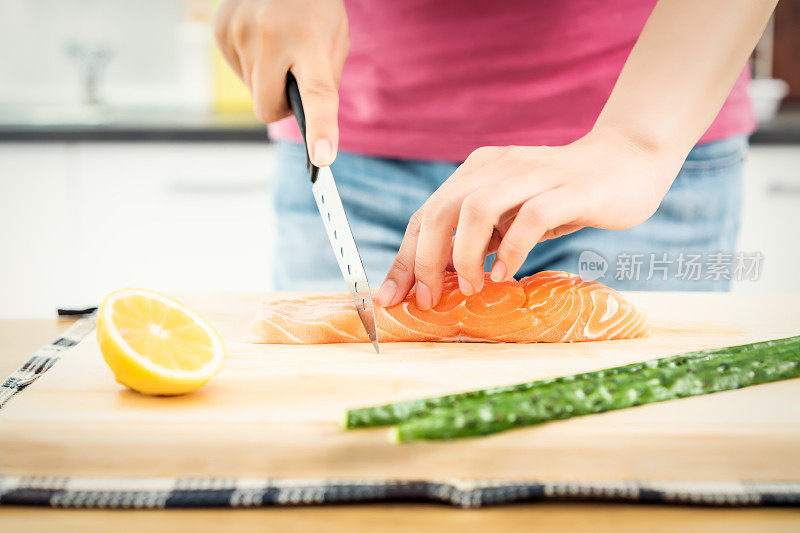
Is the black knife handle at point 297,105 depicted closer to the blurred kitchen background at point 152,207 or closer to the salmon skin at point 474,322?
the salmon skin at point 474,322

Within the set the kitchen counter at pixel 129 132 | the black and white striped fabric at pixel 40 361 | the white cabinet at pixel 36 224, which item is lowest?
the white cabinet at pixel 36 224

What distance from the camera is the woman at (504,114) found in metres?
1.27

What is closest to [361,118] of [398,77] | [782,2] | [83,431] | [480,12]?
[398,77]

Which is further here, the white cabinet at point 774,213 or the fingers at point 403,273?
the white cabinet at point 774,213

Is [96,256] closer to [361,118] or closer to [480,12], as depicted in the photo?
[361,118]

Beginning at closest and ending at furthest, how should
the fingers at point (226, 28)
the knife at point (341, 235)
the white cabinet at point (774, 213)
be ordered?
the knife at point (341, 235)
the fingers at point (226, 28)
the white cabinet at point (774, 213)

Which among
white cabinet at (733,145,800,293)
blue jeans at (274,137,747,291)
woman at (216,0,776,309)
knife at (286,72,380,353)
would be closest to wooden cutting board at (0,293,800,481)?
knife at (286,72,380,353)

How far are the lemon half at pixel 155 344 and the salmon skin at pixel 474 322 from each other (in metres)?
0.19

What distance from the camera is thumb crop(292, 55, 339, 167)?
126 centimetres

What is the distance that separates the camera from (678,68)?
1.28 m

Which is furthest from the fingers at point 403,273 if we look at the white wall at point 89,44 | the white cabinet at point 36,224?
the white wall at point 89,44

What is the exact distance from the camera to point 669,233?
1.63 m

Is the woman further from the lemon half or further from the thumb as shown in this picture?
the lemon half

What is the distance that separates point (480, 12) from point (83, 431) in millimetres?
1112
